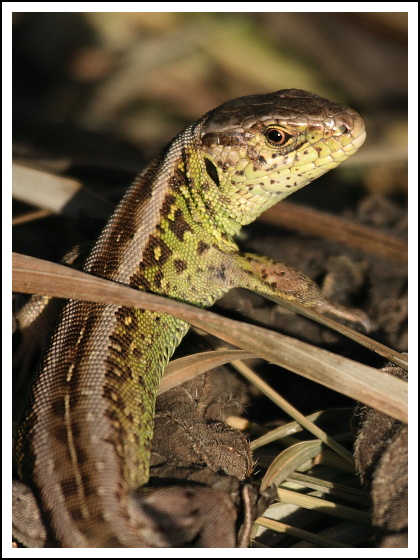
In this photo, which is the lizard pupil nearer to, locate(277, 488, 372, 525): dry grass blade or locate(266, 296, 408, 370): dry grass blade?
locate(266, 296, 408, 370): dry grass blade

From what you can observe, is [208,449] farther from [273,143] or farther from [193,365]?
[273,143]

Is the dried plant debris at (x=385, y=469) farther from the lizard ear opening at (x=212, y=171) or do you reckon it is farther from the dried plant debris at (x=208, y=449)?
the lizard ear opening at (x=212, y=171)

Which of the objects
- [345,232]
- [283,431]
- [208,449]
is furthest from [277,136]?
[208,449]

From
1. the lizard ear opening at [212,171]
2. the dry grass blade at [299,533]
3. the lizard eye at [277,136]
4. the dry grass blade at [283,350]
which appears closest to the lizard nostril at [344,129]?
the lizard eye at [277,136]

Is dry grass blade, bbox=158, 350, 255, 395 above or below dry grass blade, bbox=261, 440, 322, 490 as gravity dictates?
above

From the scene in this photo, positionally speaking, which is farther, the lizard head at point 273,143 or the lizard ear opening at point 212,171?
the lizard ear opening at point 212,171

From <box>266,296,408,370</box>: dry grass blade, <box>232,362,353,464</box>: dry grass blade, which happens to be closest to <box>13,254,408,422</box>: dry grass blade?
<box>266,296,408,370</box>: dry grass blade
